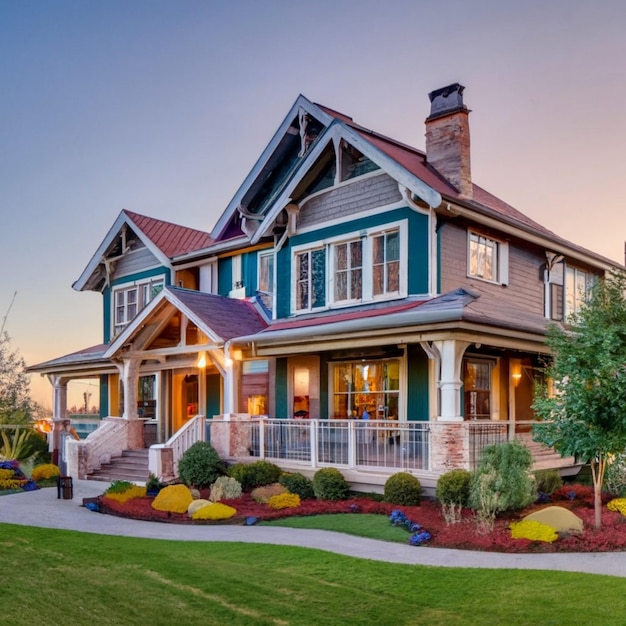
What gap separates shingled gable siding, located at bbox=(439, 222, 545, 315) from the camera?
1549cm

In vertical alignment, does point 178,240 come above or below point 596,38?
below

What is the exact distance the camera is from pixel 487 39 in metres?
15.7

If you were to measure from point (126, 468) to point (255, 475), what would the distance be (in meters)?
5.27

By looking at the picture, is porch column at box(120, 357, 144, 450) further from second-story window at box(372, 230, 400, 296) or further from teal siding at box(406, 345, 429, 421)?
teal siding at box(406, 345, 429, 421)

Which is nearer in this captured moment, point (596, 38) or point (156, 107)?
point (596, 38)

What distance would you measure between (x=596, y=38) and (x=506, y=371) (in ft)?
25.7

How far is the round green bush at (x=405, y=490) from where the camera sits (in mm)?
12453

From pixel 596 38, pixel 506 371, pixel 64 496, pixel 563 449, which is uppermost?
pixel 596 38

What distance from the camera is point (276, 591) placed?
755 centimetres

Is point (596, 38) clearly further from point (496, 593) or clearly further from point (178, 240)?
point (178, 240)

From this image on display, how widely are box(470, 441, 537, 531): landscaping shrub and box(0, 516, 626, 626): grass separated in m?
2.92

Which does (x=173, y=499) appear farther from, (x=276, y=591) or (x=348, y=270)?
(x=348, y=270)

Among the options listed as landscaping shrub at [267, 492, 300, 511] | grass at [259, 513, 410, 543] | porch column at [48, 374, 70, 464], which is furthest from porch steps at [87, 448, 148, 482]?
grass at [259, 513, 410, 543]

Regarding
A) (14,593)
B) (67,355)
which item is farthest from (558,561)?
(67,355)
